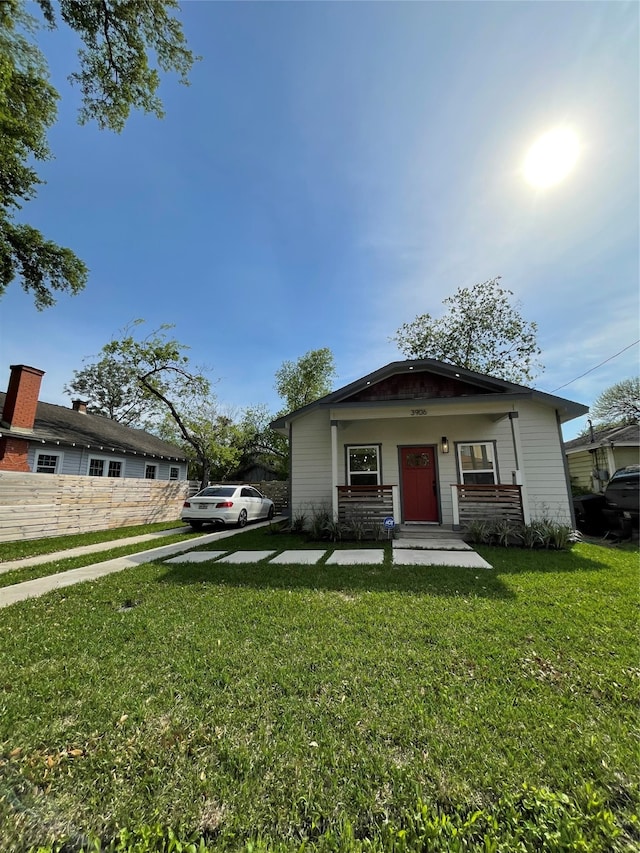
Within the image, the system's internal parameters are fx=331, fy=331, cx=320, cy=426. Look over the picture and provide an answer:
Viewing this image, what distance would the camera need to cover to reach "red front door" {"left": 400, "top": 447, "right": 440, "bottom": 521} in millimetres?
9609

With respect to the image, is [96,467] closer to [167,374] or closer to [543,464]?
[167,374]

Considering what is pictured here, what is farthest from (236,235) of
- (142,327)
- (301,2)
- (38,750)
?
(38,750)

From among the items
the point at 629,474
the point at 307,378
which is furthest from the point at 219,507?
the point at 307,378

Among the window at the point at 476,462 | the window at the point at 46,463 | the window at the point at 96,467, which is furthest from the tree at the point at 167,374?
the window at the point at 476,462

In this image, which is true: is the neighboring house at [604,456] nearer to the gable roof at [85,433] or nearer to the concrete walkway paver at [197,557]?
the concrete walkway paver at [197,557]

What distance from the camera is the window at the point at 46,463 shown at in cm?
1348

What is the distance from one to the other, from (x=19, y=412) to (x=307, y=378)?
60.5ft

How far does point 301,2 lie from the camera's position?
7.76 metres

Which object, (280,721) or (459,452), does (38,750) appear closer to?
(280,721)

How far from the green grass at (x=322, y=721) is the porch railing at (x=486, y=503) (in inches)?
158

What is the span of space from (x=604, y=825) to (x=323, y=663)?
1772 mm

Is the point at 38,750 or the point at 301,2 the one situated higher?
the point at 301,2

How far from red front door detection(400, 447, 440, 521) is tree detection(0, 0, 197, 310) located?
39.7ft

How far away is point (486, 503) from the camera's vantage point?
8.19m
